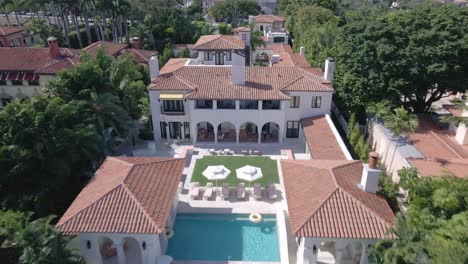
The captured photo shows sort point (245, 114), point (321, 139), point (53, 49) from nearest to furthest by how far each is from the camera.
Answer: point (321, 139) < point (245, 114) < point (53, 49)

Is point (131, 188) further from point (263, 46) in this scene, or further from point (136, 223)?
point (263, 46)

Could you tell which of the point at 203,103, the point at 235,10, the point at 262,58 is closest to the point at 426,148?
the point at 203,103

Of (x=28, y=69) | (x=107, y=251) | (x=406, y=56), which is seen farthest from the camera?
(x=28, y=69)

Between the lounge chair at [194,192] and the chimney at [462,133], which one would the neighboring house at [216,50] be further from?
the chimney at [462,133]

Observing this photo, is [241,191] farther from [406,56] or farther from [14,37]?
[14,37]

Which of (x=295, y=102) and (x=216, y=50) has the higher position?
(x=216, y=50)

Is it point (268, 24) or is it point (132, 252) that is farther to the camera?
point (268, 24)
